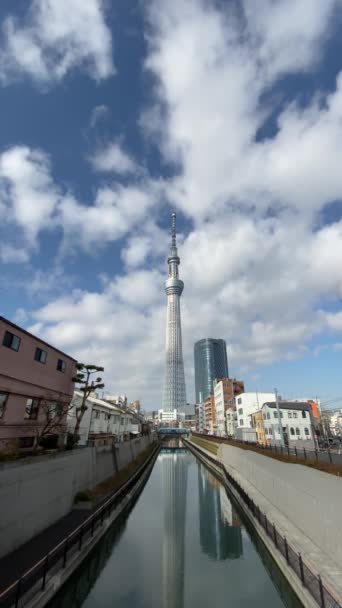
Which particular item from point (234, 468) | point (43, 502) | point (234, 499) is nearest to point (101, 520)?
point (43, 502)

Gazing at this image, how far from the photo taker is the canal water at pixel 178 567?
38.0ft

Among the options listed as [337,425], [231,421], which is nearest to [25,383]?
[231,421]

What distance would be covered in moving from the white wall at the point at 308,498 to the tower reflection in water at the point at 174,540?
581 centimetres

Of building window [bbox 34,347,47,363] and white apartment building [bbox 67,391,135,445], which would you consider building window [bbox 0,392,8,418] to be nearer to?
building window [bbox 34,347,47,363]

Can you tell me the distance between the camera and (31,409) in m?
19.7

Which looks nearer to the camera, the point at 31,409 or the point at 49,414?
the point at 31,409

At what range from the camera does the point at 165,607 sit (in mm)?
11203

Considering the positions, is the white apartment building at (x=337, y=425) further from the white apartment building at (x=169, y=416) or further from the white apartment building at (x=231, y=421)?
the white apartment building at (x=169, y=416)

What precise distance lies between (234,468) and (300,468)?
2241 centimetres

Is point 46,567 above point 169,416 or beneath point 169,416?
beneath

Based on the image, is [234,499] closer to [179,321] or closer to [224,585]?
[224,585]

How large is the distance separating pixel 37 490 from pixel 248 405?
58.0 m

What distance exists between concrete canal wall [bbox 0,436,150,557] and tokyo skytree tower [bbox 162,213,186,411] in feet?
427

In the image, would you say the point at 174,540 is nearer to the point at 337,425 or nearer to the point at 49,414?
the point at 49,414
